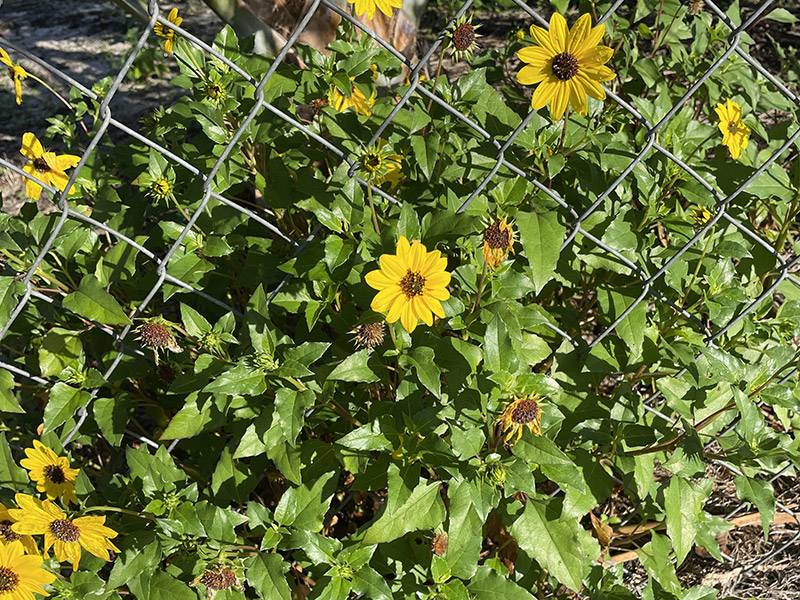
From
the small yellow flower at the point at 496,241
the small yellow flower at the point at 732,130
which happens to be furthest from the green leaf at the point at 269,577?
the small yellow flower at the point at 732,130

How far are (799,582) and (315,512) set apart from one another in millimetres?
1570

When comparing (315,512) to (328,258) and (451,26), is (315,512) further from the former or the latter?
(451,26)

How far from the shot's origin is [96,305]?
1492 millimetres

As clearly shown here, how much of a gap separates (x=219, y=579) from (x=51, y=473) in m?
0.46

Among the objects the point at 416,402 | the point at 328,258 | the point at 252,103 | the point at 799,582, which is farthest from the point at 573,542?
the point at 252,103

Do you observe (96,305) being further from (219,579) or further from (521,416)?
(521,416)

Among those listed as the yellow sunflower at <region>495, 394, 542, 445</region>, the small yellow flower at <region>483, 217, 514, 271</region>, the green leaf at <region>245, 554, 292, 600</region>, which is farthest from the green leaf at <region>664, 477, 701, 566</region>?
the green leaf at <region>245, 554, 292, 600</region>

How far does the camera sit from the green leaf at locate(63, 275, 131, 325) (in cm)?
148

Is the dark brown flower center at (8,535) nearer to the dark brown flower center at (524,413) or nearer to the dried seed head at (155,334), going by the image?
the dried seed head at (155,334)

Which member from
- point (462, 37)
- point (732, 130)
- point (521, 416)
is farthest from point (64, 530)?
point (732, 130)

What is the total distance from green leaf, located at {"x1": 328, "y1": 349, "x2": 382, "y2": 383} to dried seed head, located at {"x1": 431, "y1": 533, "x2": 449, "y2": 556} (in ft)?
1.52

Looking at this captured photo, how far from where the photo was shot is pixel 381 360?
1539mm

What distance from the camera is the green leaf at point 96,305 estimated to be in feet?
4.86

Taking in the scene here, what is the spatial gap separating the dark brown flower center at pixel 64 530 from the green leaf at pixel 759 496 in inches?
54.1
